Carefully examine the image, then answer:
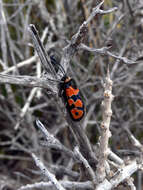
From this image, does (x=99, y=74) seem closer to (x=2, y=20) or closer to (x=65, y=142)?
(x=65, y=142)

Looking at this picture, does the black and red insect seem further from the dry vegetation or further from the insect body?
the dry vegetation

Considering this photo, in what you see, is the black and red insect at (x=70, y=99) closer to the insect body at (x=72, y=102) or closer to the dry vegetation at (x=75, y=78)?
the insect body at (x=72, y=102)

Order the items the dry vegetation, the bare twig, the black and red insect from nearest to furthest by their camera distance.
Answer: the bare twig
the black and red insect
the dry vegetation

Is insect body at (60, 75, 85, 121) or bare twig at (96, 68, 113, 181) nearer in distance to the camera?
bare twig at (96, 68, 113, 181)

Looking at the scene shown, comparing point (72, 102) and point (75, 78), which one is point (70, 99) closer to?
point (72, 102)

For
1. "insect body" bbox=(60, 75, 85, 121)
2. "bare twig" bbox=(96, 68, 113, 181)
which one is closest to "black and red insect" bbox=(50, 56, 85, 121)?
"insect body" bbox=(60, 75, 85, 121)

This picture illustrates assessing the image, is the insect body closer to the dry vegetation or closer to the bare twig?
the bare twig

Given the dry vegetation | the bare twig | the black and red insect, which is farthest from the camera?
the dry vegetation

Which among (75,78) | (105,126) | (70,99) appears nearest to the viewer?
(105,126)

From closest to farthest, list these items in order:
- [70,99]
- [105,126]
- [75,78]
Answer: [105,126] < [70,99] < [75,78]

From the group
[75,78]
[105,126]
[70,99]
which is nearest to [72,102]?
[70,99]

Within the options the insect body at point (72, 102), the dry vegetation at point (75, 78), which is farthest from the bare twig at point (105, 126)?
the dry vegetation at point (75, 78)
